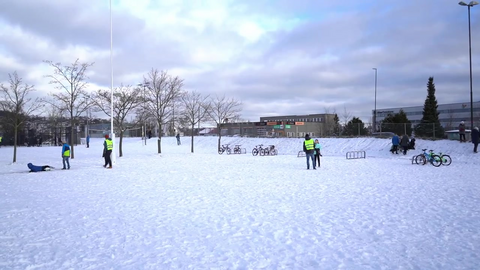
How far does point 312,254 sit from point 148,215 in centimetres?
399

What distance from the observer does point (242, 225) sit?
21.2 ft

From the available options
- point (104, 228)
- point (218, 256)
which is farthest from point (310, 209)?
point (104, 228)

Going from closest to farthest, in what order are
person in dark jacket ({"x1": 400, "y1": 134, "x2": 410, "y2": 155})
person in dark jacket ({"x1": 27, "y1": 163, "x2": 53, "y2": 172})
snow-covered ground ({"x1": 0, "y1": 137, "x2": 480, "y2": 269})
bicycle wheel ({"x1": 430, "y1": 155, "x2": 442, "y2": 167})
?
snow-covered ground ({"x1": 0, "y1": 137, "x2": 480, "y2": 269}) < person in dark jacket ({"x1": 27, "y1": 163, "x2": 53, "y2": 172}) < bicycle wheel ({"x1": 430, "y1": 155, "x2": 442, "y2": 167}) < person in dark jacket ({"x1": 400, "y1": 134, "x2": 410, "y2": 155})

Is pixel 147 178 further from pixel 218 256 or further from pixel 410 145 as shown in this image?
pixel 410 145

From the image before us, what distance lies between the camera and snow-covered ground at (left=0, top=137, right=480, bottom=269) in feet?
15.6

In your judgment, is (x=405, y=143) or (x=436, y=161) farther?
(x=405, y=143)

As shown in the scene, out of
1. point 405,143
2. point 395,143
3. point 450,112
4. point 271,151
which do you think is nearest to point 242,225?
point 271,151

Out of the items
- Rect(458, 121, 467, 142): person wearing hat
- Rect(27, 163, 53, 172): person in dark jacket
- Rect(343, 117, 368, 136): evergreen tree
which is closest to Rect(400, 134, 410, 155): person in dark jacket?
Rect(458, 121, 467, 142): person wearing hat

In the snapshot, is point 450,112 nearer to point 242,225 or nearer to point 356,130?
point 356,130

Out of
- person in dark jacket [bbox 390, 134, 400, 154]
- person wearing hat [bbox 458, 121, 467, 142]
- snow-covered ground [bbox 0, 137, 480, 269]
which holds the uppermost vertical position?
person wearing hat [bbox 458, 121, 467, 142]

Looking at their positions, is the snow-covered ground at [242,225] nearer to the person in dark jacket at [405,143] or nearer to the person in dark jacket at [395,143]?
the person in dark jacket at [405,143]

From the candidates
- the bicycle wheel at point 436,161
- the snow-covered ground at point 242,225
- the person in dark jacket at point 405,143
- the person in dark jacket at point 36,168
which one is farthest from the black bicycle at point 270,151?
the person in dark jacket at point 36,168

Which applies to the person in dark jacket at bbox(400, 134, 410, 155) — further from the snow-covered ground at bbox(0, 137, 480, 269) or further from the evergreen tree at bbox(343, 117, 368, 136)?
the snow-covered ground at bbox(0, 137, 480, 269)

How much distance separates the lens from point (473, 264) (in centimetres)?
451
